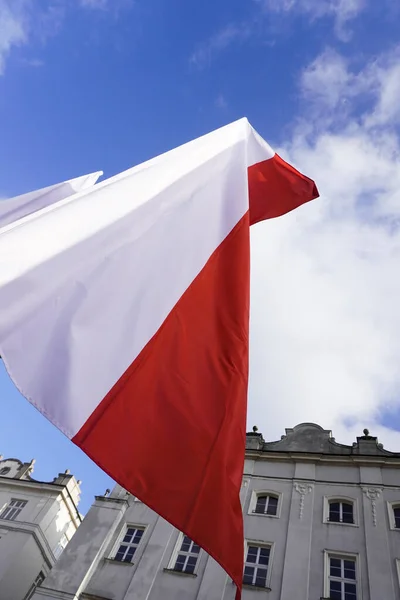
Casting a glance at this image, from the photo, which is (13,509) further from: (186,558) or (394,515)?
(394,515)

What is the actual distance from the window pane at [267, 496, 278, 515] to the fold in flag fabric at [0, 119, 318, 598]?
1676 centimetres

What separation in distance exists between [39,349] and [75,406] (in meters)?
0.67

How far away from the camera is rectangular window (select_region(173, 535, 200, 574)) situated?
700 inches

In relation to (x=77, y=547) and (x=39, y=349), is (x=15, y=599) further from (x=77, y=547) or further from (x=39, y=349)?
(x=39, y=349)

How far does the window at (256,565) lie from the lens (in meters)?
16.7

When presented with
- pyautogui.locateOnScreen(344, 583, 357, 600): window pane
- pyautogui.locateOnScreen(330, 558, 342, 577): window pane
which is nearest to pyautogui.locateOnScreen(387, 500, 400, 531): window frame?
pyautogui.locateOnScreen(330, 558, 342, 577): window pane

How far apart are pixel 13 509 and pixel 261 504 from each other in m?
16.8

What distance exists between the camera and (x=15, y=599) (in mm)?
22703

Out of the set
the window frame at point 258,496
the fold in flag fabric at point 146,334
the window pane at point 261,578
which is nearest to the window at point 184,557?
the window pane at point 261,578

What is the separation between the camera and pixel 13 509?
2744 cm

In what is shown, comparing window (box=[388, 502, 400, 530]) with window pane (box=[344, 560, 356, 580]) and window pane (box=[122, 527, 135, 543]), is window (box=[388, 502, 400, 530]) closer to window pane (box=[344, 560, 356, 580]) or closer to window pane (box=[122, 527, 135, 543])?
window pane (box=[344, 560, 356, 580])

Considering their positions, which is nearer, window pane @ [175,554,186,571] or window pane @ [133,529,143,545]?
window pane @ [175,554,186,571]

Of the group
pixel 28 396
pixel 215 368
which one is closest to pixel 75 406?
pixel 28 396

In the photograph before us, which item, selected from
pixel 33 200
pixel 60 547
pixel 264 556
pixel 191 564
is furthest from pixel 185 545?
pixel 33 200
